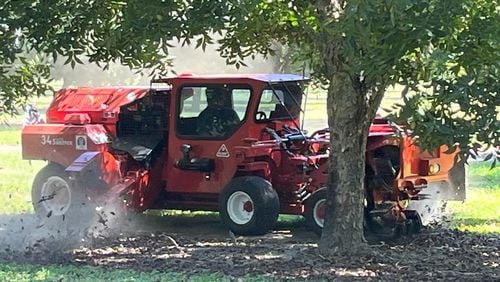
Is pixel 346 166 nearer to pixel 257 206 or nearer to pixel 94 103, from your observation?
pixel 257 206

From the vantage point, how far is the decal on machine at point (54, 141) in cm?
1245

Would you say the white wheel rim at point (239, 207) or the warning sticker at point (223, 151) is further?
the warning sticker at point (223, 151)

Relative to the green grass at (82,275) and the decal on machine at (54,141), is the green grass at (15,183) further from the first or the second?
the green grass at (82,275)

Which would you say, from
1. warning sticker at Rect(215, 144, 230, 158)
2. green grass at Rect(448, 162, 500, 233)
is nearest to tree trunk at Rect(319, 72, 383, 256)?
warning sticker at Rect(215, 144, 230, 158)

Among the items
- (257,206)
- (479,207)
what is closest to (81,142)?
(257,206)

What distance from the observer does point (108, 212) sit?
11.9 m

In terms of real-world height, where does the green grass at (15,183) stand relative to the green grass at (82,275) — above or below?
above

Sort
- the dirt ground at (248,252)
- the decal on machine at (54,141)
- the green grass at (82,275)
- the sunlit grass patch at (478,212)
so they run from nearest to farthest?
the green grass at (82,275), the dirt ground at (248,252), the decal on machine at (54,141), the sunlit grass patch at (478,212)

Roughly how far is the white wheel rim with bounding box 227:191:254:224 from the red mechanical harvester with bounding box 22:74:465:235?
1cm

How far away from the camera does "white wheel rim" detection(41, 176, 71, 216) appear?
41.1ft

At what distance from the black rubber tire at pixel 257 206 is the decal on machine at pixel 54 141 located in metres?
2.12

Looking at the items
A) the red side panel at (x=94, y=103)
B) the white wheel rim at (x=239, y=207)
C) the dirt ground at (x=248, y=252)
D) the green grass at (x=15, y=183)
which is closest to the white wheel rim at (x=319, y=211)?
the dirt ground at (x=248, y=252)

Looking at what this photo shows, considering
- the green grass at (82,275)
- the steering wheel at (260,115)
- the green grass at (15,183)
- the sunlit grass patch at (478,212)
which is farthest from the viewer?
the green grass at (15,183)

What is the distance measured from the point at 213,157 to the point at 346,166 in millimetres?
2815
